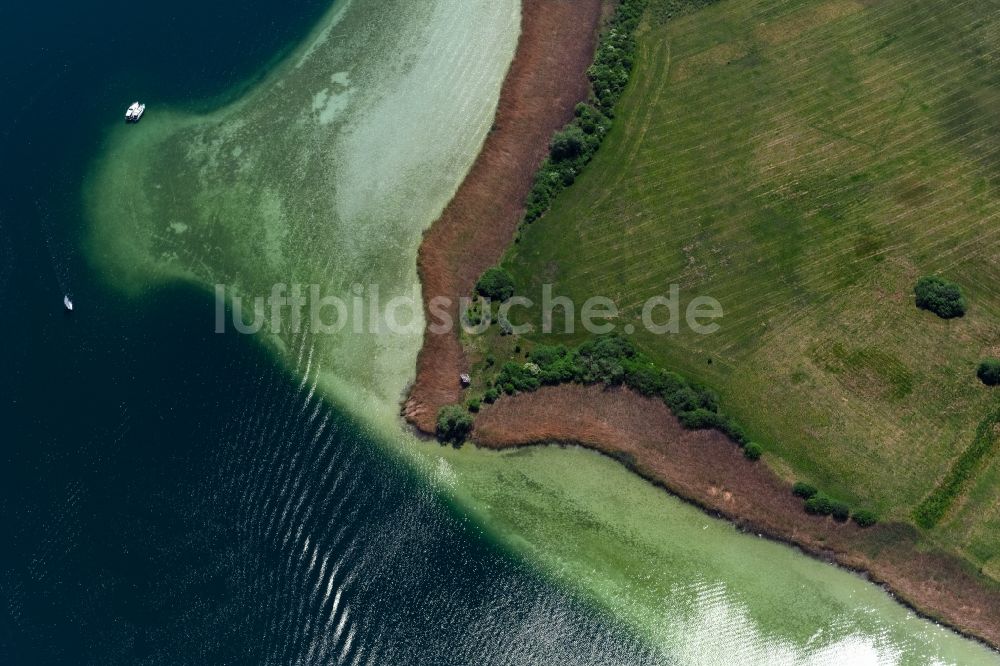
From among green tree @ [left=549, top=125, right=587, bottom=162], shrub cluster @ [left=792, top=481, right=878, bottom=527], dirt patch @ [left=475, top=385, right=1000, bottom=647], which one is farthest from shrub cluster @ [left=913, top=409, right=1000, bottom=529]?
green tree @ [left=549, top=125, right=587, bottom=162]

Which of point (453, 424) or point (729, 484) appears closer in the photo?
point (729, 484)

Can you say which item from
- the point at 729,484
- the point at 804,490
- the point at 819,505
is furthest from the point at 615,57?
the point at 819,505

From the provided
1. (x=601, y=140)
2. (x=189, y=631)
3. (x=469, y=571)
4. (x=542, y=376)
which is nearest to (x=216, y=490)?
(x=189, y=631)

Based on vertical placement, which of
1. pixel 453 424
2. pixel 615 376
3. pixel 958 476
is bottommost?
pixel 453 424

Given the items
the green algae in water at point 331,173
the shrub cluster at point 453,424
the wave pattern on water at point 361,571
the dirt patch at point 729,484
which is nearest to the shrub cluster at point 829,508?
the dirt patch at point 729,484

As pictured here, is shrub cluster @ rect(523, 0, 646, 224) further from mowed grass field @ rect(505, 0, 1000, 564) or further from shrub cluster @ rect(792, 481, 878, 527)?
shrub cluster @ rect(792, 481, 878, 527)

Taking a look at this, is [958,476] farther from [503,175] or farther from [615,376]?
[503,175]

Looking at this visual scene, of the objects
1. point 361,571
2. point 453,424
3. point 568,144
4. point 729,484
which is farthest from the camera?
point 568,144

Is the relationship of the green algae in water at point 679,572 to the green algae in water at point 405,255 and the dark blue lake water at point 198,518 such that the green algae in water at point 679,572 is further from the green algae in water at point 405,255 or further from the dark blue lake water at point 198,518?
the dark blue lake water at point 198,518
